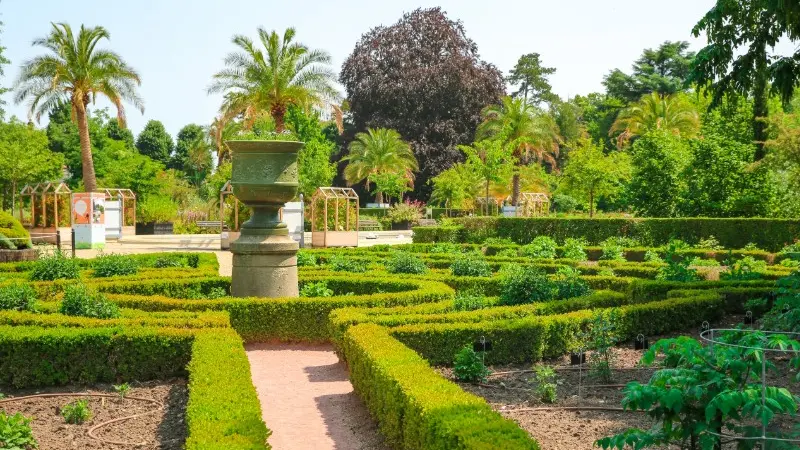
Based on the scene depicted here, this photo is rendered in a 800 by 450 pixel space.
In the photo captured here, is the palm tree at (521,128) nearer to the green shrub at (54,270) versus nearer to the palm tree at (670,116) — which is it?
the palm tree at (670,116)

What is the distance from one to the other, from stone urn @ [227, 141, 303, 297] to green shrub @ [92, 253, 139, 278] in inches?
147

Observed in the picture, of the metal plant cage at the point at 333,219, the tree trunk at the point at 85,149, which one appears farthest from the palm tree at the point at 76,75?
the metal plant cage at the point at 333,219

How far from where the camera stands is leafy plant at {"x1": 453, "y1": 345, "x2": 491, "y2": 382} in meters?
8.40

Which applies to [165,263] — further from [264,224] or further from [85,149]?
[85,149]

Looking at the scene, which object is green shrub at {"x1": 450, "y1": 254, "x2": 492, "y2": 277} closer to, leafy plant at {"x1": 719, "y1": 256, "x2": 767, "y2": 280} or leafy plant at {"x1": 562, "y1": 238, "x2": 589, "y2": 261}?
leafy plant at {"x1": 719, "y1": 256, "x2": 767, "y2": 280}

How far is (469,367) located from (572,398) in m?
1.13

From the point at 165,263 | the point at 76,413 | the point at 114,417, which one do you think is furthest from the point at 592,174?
the point at 76,413

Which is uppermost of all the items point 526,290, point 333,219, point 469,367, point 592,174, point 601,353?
point 592,174

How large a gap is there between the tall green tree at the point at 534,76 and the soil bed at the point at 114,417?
65230 mm

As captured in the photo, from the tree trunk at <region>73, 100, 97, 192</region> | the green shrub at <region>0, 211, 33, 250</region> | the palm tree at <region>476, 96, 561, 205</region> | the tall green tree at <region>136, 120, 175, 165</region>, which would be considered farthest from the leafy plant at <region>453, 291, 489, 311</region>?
the tall green tree at <region>136, 120, 175, 165</region>

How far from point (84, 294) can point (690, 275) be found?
9.59 meters

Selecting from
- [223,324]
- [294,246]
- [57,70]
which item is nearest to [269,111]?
[57,70]

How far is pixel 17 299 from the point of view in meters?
10.8

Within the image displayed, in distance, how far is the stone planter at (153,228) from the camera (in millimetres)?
39594
